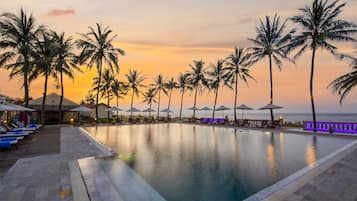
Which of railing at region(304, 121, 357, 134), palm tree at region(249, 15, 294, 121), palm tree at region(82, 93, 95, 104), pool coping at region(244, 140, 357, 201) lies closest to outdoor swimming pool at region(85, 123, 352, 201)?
pool coping at region(244, 140, 357, 201)

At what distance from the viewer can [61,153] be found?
830 centimetres

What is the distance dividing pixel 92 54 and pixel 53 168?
2290 cm

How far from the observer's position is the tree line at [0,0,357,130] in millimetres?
16609

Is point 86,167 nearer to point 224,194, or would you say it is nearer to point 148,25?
point 224,194

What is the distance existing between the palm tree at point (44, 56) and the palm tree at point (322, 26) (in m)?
24.4

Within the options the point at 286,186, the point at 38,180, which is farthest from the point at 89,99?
the point at 286,186

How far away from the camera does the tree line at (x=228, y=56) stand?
654 inches

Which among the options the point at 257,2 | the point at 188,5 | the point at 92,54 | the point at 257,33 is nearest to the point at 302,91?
the point at 257,33

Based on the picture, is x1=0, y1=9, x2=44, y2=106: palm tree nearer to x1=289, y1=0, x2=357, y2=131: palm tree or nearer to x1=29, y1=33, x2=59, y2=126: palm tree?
x1=29, y1=33, x2=59, y2=126: palm tree

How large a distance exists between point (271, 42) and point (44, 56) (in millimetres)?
24742

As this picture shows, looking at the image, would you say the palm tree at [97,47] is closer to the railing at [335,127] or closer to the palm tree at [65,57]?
the palm tree at [65,57]

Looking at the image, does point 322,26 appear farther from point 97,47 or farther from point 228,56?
point 97,47

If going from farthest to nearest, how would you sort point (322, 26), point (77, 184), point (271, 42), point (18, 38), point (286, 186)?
point (271, 42) → point (18, 38) → point (322, 26) → point (286, 186) → point (77, 184)

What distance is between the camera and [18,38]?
64.2 ft
